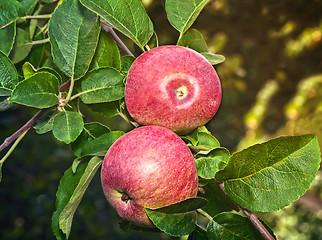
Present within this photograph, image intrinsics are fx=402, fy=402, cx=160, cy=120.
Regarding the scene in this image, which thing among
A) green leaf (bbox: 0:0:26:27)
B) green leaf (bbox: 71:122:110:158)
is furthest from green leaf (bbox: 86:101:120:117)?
green leaf (bbox: 0:0:26:27)

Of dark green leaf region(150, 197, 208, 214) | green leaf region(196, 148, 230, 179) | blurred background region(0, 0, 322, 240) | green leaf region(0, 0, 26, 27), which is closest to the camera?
dark green leaf region(150, 197, 208, 214)

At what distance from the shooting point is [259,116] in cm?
297

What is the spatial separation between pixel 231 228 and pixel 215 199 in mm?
69

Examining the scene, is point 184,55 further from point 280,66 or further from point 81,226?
point 280,66

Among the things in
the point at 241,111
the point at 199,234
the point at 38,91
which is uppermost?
the point at 38,91

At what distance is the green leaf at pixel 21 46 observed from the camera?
84cm

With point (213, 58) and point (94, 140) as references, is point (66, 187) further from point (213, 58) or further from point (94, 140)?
point (213, 58)

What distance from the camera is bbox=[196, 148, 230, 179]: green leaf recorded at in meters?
0.68

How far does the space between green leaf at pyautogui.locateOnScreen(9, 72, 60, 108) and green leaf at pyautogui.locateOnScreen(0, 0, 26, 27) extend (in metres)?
0.20

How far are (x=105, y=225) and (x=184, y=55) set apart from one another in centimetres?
208

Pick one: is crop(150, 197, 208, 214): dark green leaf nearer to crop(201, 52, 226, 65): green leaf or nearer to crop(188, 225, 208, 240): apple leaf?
crop(188, 225, 208, 240): apple leaf

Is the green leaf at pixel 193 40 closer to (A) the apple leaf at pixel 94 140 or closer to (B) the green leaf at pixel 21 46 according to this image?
(A) the apple leaf at pixel 94 140

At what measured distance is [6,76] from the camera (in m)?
0.70

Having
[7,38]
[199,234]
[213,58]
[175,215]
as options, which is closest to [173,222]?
[175,215]
